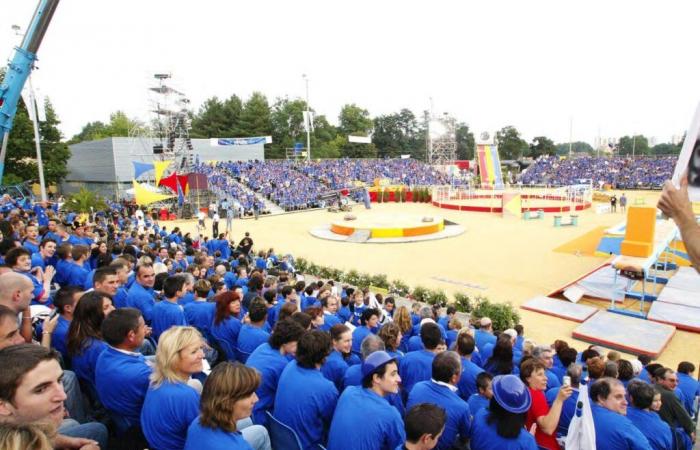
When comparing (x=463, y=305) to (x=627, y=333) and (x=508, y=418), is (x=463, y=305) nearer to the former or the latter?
(x=627, y=333)

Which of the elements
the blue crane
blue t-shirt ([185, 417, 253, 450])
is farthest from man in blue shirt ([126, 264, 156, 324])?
the blue crane

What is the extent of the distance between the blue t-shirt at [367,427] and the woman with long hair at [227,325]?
257 cm

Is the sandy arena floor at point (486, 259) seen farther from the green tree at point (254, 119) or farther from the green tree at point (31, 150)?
the green tree at point (254, 119)

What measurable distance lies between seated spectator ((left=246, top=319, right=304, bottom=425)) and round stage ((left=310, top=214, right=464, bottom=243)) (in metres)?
17.8

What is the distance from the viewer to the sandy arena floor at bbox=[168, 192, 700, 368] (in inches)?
433

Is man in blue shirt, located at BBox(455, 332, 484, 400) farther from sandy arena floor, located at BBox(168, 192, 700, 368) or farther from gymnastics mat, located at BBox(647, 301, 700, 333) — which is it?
gymnastics mat, located at BBox(647, 301, 700, 333)

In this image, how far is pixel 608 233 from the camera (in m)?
17.4

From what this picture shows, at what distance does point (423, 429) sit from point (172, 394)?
159cm

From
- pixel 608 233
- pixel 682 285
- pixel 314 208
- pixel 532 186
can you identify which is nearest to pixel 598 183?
pixel 532 186

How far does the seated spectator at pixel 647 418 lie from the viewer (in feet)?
12.4

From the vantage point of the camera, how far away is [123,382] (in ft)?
10.2

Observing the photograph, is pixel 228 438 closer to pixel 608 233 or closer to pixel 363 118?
pixel 608 233

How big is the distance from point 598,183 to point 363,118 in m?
43.8

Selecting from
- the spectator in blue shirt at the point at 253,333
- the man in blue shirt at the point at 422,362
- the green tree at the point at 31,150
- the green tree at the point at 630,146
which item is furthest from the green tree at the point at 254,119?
the green tree at the point at 630,146
